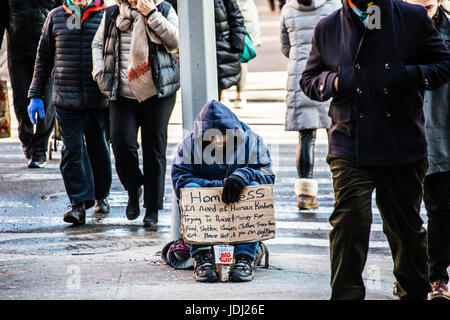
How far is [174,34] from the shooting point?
7.97m

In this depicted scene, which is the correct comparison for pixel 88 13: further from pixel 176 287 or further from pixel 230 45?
pixel 176 287

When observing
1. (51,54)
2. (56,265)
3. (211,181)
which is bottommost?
(56,265)

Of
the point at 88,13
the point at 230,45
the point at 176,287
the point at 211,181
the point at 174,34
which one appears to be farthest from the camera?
the point at 230,45

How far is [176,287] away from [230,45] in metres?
3.82

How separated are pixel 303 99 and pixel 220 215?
329 centimetres

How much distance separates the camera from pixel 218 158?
250 inches

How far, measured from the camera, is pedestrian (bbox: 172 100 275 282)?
20.6ft

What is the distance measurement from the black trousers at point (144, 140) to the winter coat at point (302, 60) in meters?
1.46

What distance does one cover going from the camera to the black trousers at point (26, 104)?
11.4 m

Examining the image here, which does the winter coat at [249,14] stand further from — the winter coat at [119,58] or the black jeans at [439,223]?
the black jeans at [439,223]

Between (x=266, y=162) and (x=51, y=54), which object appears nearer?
(x=266, y=162)

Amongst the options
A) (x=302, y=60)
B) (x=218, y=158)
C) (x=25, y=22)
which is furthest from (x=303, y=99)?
(x=25, y=22)

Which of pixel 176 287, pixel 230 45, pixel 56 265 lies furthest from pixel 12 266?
pixel 230 45

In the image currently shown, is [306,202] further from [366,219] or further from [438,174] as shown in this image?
[366,219]
